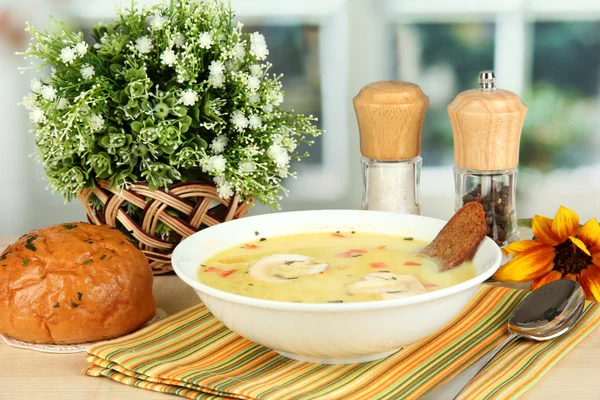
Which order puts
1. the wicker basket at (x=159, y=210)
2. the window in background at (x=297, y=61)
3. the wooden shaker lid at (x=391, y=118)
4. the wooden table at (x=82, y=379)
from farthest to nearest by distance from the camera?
the window in background at (x=297, y=61) < the wooden shaker lid at (x=391, y=118) < the wicker basket at (x=159, y=210) < the wooden table at (x=82, y=379)

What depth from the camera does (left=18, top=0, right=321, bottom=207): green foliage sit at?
1267 mm

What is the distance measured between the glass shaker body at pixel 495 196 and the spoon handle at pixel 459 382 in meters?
0.39

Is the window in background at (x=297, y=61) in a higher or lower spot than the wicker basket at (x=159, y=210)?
higher

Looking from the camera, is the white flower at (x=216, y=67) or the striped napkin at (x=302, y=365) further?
the white flower at (x=216, y=67)

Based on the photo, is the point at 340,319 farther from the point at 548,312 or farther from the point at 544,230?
the point at 544,230

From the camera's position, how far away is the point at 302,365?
1040mm

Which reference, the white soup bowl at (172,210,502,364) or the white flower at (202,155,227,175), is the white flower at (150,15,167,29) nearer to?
the white flower at (202,155,227,175)

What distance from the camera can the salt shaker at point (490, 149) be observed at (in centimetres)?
134

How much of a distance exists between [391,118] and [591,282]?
45cm

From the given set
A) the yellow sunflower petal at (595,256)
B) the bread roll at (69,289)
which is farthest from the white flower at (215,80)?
the yellow sunflower petal at (595,256)

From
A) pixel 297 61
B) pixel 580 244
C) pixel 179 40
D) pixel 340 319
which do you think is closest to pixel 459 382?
pixel 340 319

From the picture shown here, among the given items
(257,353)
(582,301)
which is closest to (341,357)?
(257,353)

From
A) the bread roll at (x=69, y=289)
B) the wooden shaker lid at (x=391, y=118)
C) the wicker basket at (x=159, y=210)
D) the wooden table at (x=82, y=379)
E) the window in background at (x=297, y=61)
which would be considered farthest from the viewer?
the window in background at (x=297, y=61)

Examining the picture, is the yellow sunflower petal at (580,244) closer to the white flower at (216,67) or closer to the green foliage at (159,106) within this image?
the green foliage at (159,106)
